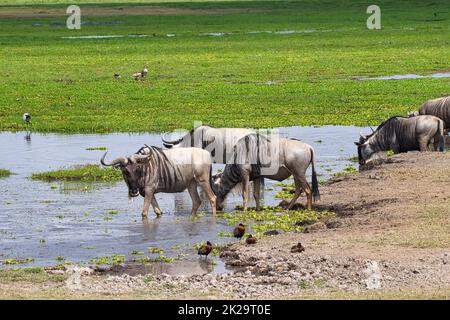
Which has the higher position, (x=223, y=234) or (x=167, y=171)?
(x=167, y=171)

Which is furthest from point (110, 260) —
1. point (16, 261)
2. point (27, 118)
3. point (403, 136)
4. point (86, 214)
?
point (27, 118)

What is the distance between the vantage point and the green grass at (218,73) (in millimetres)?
30203

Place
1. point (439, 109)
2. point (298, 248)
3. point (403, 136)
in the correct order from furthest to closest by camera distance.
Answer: point (439, 109) < point (403, 136) < point (298, 248)

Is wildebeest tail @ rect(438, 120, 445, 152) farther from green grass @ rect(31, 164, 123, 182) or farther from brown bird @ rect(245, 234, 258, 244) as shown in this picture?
brown bird @ rect(245, 234, 258, 244)

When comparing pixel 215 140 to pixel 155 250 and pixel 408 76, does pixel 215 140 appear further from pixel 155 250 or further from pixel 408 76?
pixel 408 76

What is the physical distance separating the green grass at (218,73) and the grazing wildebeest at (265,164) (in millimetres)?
9383

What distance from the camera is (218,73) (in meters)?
42.2

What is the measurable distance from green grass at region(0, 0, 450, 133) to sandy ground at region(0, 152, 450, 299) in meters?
12.0

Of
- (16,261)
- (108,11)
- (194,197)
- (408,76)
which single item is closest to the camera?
(16,261)

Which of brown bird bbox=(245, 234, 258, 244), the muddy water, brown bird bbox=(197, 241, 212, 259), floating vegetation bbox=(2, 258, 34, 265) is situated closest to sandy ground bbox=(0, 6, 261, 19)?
the muddy water

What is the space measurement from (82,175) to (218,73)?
70.0 ft

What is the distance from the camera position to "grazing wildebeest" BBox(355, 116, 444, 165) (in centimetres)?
2200

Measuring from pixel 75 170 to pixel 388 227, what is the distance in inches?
333

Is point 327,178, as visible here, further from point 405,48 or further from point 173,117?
point 405,48
